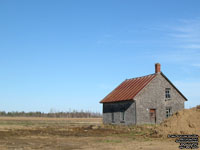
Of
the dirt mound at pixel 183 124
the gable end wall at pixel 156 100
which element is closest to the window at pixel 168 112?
the gable end wall at pixel 156 100

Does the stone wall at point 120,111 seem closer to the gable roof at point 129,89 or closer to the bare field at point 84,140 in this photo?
the gable roof at point 129,89

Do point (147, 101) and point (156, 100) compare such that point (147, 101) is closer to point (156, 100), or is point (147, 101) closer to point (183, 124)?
point (156, 100)

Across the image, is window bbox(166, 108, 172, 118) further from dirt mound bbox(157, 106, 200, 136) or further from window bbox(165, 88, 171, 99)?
dirt mound bbox(157, 106, 200, 136)

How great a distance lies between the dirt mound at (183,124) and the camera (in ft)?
78.5

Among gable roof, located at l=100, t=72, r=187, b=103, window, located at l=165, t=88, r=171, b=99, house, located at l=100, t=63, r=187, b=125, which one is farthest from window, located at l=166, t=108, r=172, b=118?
gable roof, located at l=100, t=72, r=187, b=103

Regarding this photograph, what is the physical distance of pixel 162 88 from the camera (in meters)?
40.0

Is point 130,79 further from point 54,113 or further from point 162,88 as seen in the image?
point 54,113

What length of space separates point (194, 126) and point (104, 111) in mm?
21828

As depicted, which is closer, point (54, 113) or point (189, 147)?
point (189, 147)

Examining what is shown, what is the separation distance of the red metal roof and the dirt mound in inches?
470

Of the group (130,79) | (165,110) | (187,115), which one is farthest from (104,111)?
(187,115)

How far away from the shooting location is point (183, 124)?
81.1 feet

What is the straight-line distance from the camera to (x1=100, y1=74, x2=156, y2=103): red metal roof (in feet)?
128

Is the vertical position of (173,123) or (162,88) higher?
(162,88)
